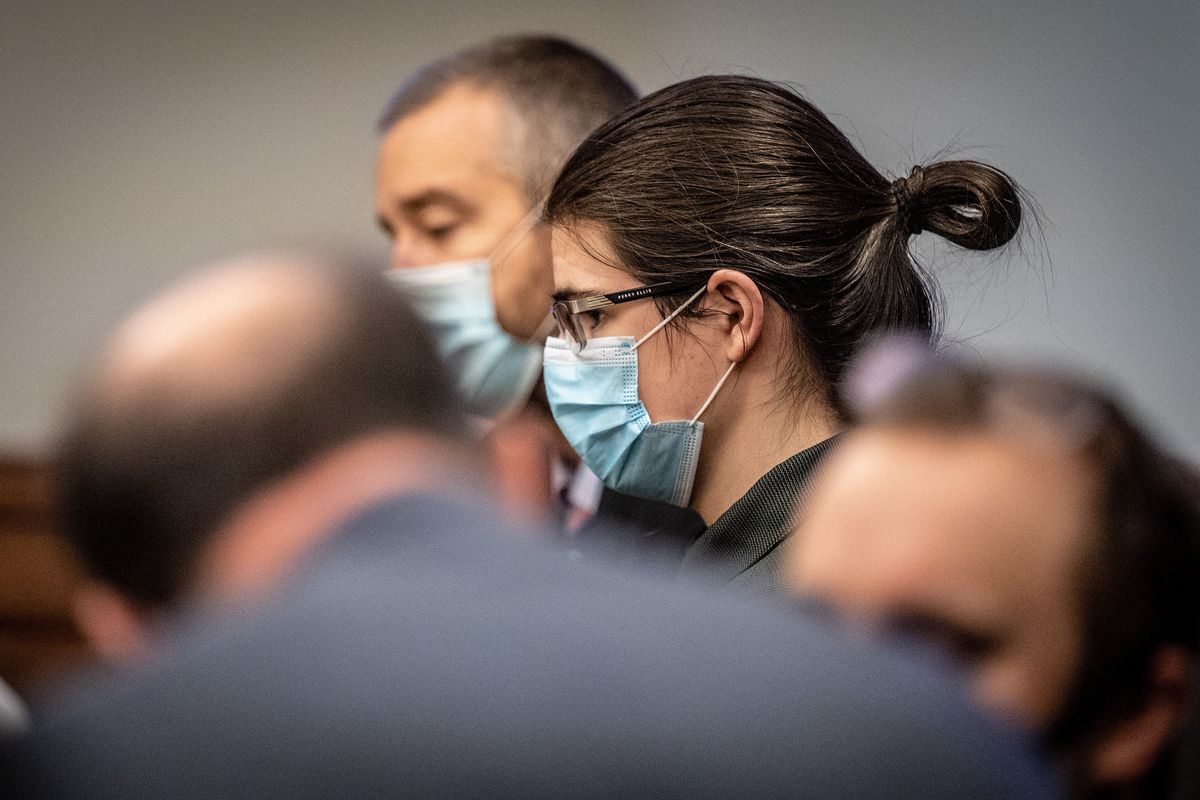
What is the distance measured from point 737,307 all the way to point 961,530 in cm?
91

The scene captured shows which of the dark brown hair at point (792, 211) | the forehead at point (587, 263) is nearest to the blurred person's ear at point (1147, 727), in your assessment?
the dark brown hair at point (792, 211)

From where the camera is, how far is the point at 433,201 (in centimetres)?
240

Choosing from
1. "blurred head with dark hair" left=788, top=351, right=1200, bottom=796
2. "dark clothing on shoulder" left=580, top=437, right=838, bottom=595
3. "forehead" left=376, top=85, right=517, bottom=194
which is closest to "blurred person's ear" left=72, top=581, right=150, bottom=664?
"blurred head with dark hair" left=788, top=351, right=1200, bottom=796

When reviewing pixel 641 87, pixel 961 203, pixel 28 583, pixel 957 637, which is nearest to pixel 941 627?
pixel 957 637

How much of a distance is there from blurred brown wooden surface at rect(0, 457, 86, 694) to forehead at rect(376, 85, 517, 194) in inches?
68.3

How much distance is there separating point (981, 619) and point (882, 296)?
951mm

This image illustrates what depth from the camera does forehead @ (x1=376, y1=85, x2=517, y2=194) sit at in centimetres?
238

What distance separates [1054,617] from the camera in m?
0.82

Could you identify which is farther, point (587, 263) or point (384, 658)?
point (587, 263)

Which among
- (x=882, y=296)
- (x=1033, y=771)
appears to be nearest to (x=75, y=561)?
(x=1033, y=771)

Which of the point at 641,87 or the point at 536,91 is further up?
the point at 536,91

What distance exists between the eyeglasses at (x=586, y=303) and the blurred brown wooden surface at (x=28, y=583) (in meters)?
2.26

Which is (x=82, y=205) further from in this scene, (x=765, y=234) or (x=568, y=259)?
(x=765, y=234)

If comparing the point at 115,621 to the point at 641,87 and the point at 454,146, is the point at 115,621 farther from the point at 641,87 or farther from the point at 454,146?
the point at 641,87
